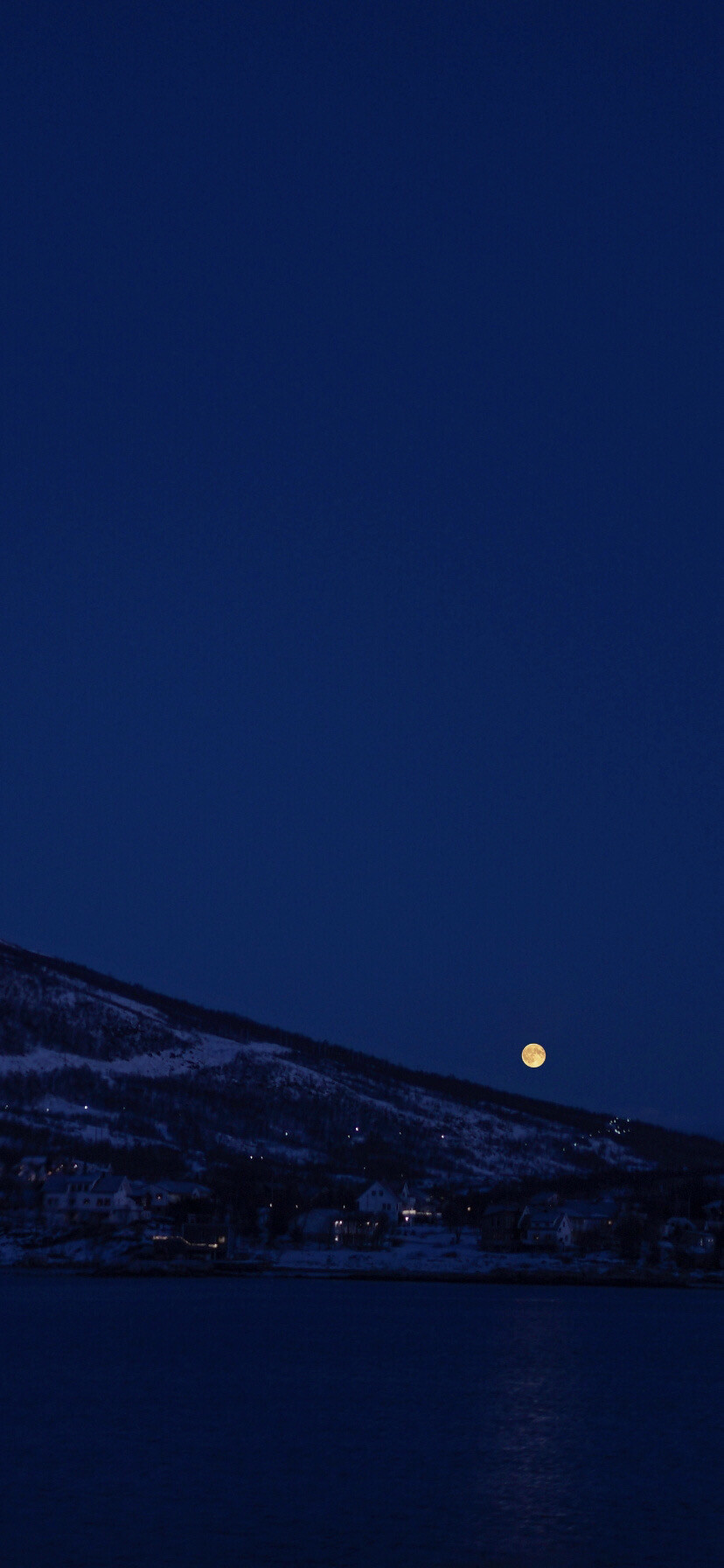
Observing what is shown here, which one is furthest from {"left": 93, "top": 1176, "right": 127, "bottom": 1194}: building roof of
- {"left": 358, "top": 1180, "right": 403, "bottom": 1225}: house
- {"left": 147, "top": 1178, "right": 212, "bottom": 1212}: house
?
{"left": 358, "top": 1180, "right": 403, "bottom": 1225}: house

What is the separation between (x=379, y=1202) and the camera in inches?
4104

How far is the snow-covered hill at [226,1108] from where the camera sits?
144m

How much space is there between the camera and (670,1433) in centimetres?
2953

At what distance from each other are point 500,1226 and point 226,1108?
74509 millimetres

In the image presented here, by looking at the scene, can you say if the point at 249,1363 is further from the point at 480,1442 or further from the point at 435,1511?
the point at 435,1511

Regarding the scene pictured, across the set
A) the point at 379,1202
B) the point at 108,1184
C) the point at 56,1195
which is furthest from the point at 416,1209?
the point at 56,1195

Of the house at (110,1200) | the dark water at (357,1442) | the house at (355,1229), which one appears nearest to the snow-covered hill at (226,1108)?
the house at (110,1200)

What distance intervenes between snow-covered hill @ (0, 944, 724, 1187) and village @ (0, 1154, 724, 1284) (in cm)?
2712

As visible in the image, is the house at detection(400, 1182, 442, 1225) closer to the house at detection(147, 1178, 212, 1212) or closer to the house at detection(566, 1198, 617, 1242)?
the house at detection(147, 1178, 212, 1212)

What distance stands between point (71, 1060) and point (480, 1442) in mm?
143770

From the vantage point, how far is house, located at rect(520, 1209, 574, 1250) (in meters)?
88.8

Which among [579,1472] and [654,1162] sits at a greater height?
[654,1162]

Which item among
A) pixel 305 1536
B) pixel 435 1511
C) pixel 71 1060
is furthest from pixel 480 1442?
pixel 71 1060

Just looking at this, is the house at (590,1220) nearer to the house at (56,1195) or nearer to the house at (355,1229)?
the house at (355,1229)
